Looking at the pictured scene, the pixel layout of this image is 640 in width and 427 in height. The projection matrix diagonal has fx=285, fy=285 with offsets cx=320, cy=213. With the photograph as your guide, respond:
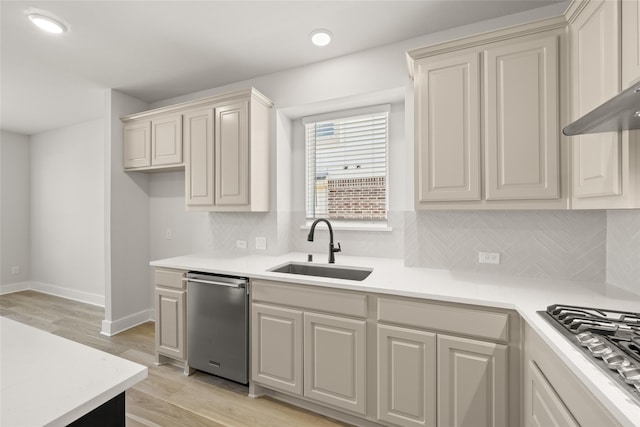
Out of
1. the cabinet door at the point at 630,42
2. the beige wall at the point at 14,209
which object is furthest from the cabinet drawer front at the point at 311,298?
the beige wall at the point at 14,209

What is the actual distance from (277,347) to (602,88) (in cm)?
232

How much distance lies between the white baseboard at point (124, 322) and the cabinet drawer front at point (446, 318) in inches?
125

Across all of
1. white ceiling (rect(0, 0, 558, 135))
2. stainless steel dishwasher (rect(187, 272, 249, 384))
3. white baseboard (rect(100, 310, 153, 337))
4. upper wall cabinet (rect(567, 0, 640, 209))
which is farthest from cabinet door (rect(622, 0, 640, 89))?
white baseboard (rect(100, 310, 153, 337))

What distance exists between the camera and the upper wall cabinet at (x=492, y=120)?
1.62 m

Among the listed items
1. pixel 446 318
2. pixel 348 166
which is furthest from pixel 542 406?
pixel 348 166

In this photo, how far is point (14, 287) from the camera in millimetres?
4906

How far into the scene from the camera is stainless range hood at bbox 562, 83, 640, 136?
0.89 meters

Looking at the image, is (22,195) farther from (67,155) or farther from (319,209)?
(319,209)

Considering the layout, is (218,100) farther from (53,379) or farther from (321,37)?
(53,379)

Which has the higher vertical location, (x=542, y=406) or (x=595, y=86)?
(x=595, y=86)

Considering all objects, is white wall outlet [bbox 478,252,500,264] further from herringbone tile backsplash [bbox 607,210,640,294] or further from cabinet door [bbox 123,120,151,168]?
cabinet door [bbox 123,120,151,168]

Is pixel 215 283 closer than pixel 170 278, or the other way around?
pixel 215 283

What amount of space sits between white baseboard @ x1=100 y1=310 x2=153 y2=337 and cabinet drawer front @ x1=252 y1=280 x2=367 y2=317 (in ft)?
7.51

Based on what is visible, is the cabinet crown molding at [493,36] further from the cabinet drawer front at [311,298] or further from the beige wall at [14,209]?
the beige wall at [14,209]
